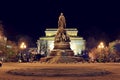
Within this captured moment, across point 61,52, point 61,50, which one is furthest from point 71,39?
point 61,52

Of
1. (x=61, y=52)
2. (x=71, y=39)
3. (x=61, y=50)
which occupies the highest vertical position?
(x=71, y=39)

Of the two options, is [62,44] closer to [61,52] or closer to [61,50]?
[61,50]

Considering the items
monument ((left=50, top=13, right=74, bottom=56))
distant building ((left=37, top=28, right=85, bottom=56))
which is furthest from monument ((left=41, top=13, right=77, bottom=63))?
distant building ((left=37, top=28, right=85, bottom=56))

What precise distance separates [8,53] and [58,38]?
13.6 meters

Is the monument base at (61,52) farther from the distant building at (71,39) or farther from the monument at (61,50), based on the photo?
the distant building at (71,39)

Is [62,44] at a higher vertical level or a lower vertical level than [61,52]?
higher

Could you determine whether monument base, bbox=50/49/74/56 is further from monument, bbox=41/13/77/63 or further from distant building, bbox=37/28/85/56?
distant building, bbox=37/28/85/56

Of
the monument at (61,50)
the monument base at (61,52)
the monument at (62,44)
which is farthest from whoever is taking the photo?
the monument at (62,44)

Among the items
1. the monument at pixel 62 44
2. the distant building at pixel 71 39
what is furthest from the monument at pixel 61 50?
the distant building at pixel 71 39

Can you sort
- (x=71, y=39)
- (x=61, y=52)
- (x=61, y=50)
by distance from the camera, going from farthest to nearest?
(x=71, y=39) < (x=61, y=50) < (x=61, y=52)

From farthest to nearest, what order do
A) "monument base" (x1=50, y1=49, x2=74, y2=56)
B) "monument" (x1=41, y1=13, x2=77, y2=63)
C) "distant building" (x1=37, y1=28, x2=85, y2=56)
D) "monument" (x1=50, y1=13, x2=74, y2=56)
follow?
1. "distant building" (x1=37, y1=28, x2=85, y2=56)
2. "monument" (x1=50, y1=13, x2=74, y2=56)
3. "monument base" (x1=50, y1=49, x2=74, y2=56)
4. "monument" (x1=41, y1=13, x2=77, y2=63)

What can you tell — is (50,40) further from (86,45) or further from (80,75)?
(80,75)

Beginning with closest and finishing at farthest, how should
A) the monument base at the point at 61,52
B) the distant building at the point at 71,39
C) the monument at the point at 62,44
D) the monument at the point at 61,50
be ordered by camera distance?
the monument at the point at 61,50 < the monument base at the point at 61,52 < the monument at the point at 62,44 < the distant building at the point at 71,39

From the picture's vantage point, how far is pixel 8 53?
7306 centimetres
